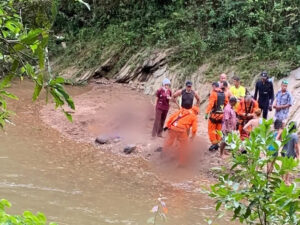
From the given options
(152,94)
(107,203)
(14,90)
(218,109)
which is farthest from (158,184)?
(14,90)

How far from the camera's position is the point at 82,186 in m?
8.23

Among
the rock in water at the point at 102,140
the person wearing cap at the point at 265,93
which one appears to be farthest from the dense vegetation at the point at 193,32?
the rock in water at the point at 102,140

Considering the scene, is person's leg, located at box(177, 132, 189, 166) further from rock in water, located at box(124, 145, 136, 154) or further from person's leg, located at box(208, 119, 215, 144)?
rock in water, located at box(124, 145, 136, 154)

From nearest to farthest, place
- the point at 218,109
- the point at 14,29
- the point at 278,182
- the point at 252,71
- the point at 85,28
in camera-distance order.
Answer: the point at 278,182, the point at 14,29, the point at 218,109, the point at 252,71, the point at 85,28

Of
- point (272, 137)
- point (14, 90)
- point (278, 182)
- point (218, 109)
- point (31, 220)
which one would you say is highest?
point (272, 137)

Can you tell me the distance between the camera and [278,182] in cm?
214

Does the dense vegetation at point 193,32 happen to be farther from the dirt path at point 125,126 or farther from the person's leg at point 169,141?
the person's leg at point 169,141

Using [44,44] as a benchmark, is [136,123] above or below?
below

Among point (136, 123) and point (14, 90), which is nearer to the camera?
point (136, 123)

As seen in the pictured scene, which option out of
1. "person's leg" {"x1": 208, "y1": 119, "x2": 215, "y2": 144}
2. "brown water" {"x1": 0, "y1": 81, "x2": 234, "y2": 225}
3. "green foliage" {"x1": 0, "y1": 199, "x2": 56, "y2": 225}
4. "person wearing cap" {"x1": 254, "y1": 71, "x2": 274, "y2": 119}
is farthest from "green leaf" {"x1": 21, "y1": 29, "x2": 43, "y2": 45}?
"person wearing cap" {"x1": 254, "y1": 71, "x2": 274, "y2": 119}

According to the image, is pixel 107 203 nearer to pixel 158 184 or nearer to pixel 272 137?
pixel 158 184

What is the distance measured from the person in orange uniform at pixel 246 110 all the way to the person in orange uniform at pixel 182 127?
35.8 inches

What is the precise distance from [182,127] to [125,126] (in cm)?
297

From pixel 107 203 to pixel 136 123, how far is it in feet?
Result: 15.9
